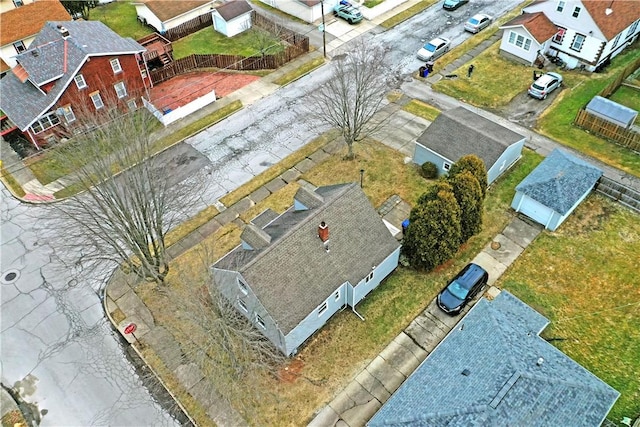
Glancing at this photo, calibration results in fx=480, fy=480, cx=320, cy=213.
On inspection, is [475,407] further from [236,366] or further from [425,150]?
[425,150]

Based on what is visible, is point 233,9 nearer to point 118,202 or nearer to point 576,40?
point 576,40

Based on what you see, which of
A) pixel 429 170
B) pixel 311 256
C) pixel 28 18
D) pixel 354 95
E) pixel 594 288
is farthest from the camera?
pixel 28 18

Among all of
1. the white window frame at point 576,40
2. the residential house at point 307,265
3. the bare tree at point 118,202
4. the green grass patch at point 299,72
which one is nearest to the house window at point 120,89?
the bare tree at point 118,202

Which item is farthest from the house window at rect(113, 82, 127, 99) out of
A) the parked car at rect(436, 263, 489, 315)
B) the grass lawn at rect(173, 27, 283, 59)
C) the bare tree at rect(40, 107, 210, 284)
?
the parked car at rect(436, 263, 489, 315)

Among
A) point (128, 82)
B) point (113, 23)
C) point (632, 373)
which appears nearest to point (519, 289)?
point (632, 373)

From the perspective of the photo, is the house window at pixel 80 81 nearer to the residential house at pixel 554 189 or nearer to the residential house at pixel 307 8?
the residential house at pixel 307 8

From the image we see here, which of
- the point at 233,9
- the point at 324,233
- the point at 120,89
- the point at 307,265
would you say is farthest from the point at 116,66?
the point at 307,265
